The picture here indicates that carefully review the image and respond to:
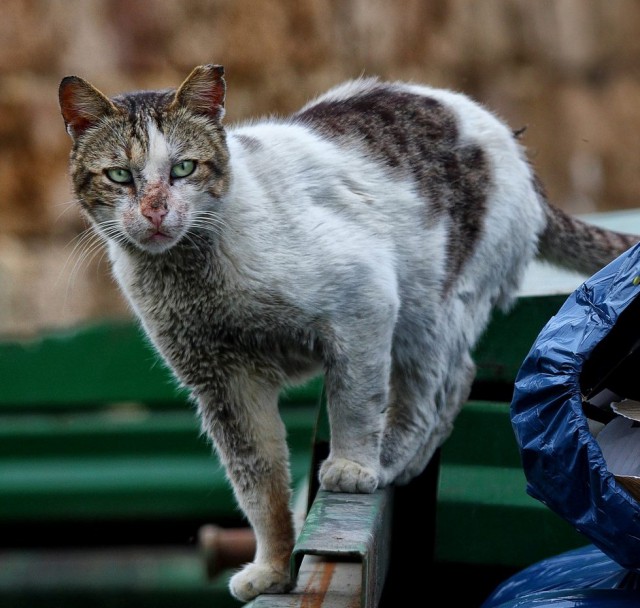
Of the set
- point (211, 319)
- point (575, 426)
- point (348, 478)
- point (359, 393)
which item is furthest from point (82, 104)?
point (575, 426)

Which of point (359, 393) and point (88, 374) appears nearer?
point (359, 393)

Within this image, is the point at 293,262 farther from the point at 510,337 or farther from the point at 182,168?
the point at 510,337

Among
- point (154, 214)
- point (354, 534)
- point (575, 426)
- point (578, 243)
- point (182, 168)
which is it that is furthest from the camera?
point (578, 243)

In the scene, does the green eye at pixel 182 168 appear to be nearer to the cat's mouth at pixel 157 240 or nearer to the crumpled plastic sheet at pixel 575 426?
the cat's mouth at pixel 157 240

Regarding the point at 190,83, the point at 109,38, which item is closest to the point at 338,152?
the point at 190,83

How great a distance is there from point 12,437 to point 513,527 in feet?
8.53

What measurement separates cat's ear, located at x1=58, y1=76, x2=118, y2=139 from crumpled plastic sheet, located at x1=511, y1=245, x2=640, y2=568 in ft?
3.47

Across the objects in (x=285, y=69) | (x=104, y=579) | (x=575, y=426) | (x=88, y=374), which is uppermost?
(x=575, y=426)

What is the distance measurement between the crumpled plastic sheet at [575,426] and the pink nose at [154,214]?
0.81 metres

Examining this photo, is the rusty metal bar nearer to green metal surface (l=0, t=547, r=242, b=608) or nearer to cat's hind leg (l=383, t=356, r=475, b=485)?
cat's hind leg (l=383, t=356, r=475, b=485)

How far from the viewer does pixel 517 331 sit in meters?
2.55

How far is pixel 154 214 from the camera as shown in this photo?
209 centimetres

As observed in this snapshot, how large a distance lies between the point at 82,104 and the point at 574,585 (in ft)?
4.39

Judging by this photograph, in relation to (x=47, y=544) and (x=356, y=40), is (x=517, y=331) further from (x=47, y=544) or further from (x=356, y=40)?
(x=356, y=40)
